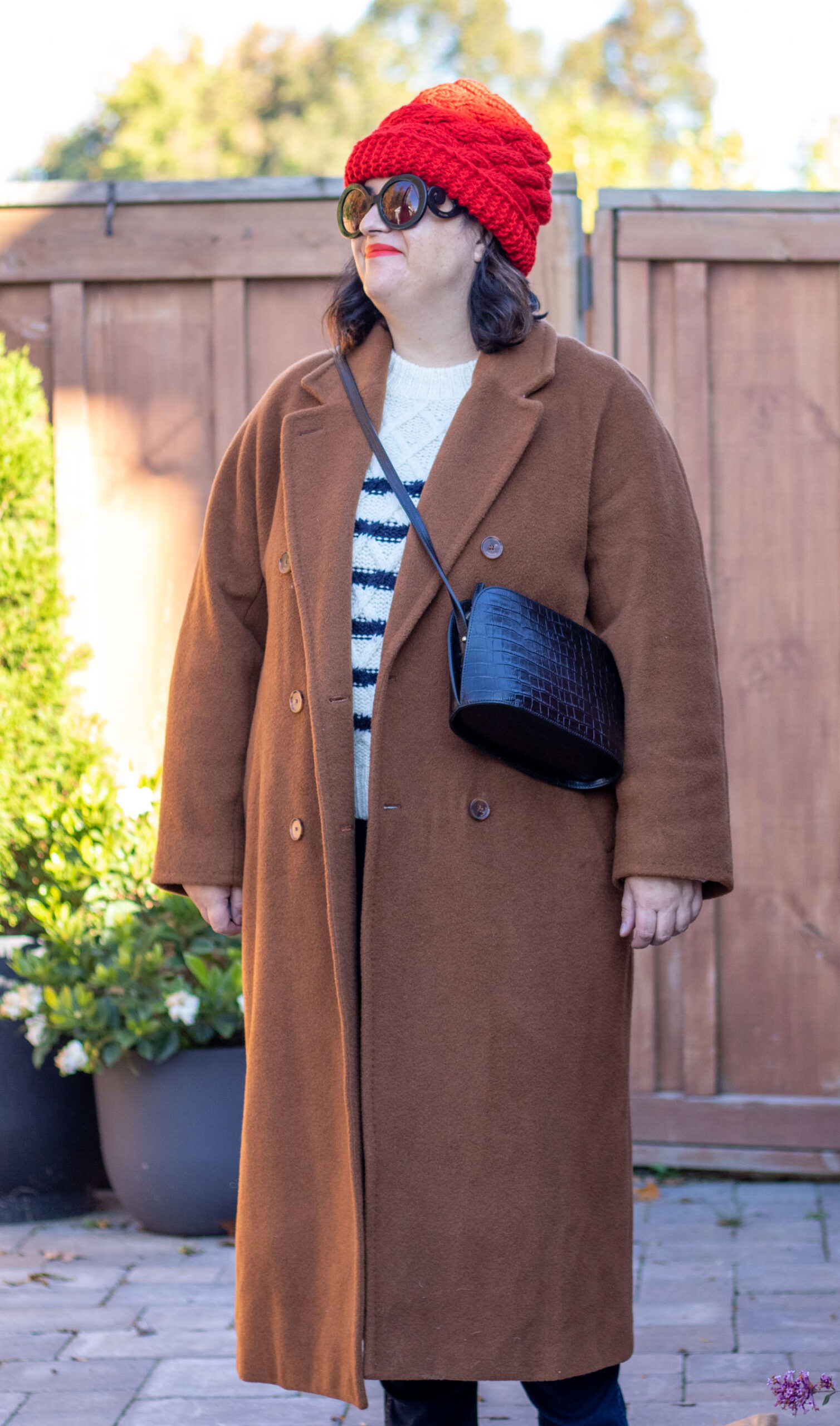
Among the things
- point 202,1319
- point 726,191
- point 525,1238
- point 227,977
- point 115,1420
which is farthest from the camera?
point 726,191

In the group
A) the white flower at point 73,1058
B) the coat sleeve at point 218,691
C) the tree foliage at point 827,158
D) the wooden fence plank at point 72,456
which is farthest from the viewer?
the tree foliage at point 827,158

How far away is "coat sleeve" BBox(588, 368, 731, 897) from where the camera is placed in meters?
2.00

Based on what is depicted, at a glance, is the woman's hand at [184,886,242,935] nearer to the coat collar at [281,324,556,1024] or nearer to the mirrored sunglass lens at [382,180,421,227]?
the coat collar at [281,324,556,1024]

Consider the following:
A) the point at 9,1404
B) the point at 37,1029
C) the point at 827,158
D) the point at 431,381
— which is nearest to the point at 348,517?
the point at 431,381

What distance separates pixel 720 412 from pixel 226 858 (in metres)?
2.28

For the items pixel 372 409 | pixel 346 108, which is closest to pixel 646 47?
pixel 346 108

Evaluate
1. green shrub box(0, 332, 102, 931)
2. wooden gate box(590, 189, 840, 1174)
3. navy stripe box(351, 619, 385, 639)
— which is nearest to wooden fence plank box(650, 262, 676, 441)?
wooden gate box(590, 189, 840, 1174)

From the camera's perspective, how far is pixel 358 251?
2139mm

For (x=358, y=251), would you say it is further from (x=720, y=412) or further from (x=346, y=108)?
(x=346, y=108)

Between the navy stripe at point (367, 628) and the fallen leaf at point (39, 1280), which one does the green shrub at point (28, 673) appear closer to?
the fallen leaf at point (39, 1280)

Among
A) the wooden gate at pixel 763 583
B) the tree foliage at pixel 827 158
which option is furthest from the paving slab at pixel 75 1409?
the tree foliage at pixel 827 158

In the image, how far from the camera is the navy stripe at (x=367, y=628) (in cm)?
207

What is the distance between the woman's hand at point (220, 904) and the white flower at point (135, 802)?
1.47 m

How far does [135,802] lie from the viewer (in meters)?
3.75
